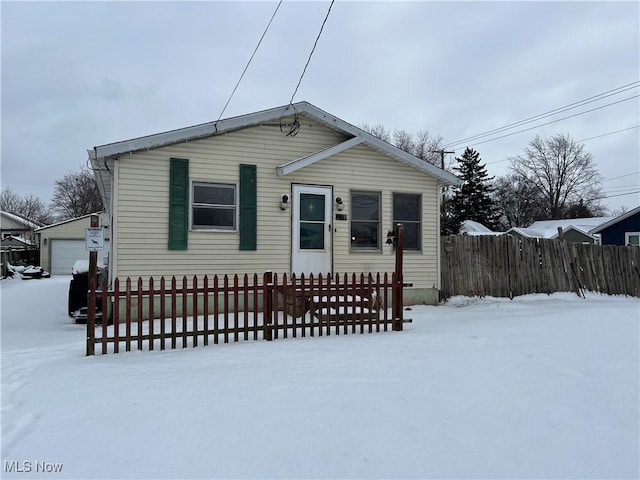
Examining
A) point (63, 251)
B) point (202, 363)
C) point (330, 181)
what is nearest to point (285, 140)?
point (330, 181)

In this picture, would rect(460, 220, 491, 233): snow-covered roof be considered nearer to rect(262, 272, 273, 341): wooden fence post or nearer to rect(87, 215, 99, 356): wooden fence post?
rect(262, 272, 273, 341): wooden fence post

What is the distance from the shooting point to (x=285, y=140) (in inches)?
348

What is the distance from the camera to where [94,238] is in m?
5.27

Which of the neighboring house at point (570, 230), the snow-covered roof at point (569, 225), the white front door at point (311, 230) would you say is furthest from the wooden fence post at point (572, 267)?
the snow-covered roof at point (569, 225)

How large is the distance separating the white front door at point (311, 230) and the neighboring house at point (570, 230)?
23.6 metres

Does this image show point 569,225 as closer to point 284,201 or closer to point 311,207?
point 311,207

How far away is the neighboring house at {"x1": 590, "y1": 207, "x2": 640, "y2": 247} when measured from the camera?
1986 centimetres

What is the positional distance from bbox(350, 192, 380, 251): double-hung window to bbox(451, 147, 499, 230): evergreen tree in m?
31.9

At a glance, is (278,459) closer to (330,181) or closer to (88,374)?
(88,374)

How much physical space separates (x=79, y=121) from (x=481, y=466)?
112 ft

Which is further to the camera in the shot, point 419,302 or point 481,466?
point 419,302

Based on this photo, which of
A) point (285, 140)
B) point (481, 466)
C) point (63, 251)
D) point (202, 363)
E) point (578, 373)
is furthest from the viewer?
point (63, 251)

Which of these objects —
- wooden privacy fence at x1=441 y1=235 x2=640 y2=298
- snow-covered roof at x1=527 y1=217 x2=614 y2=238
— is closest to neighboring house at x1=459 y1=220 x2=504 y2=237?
snow-covered roof at x1=527 y1=217 x2=614 y2=238

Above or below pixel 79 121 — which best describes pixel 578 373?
below
